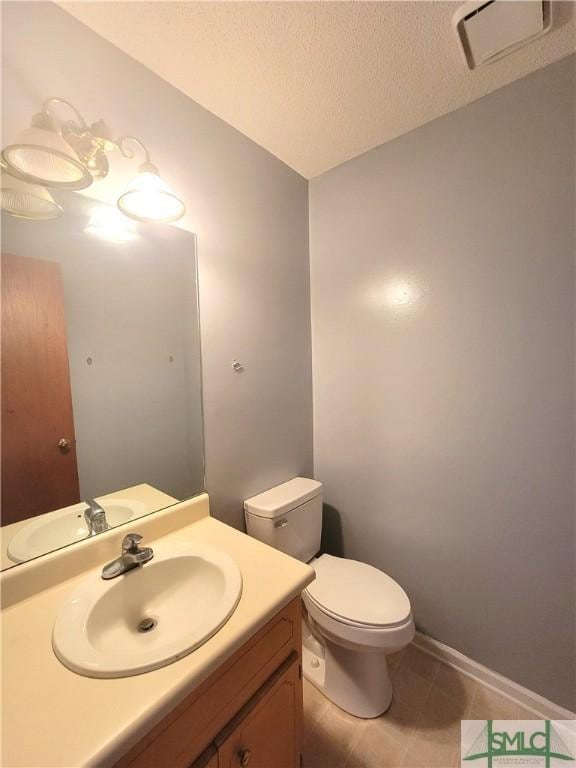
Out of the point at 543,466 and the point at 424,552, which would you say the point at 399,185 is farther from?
the point at 424,552

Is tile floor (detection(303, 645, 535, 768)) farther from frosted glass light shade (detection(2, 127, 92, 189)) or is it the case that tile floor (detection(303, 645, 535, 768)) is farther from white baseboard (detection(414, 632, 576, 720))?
frosted glass light shade (detection(2, 127, 92, 189))

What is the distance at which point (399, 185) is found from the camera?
1395 millimetres

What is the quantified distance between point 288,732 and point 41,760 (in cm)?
68

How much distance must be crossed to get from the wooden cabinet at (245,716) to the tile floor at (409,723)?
0.32 m

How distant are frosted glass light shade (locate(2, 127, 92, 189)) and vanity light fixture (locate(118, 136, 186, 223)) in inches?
5.1

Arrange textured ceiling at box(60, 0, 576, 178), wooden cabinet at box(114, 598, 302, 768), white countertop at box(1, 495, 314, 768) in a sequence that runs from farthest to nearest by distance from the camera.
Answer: textured ceiling at box(60, 0, 576, 178), wooden cabinet at box(114, 598, 302, 768), white countertop at box(1, 495, 314, 768)

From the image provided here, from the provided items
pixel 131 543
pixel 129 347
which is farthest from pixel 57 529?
pixel 129 347

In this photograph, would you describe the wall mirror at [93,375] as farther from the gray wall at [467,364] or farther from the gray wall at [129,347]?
the gray wall at [467,364]

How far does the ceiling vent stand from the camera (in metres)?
0.85

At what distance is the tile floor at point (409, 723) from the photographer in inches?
42.9

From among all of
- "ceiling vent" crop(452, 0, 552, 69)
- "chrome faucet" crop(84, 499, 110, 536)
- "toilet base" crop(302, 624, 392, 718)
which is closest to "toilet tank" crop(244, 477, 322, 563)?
"toilet base" crop(302, 624, 392, 718)

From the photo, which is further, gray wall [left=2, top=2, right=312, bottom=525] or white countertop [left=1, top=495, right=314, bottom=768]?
gray wall [left=2, top=2, right=312, bottom=525]

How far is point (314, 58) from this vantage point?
1027mm

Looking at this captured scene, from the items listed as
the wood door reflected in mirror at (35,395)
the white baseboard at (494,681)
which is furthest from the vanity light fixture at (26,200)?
the white baseboard at (494,681)
